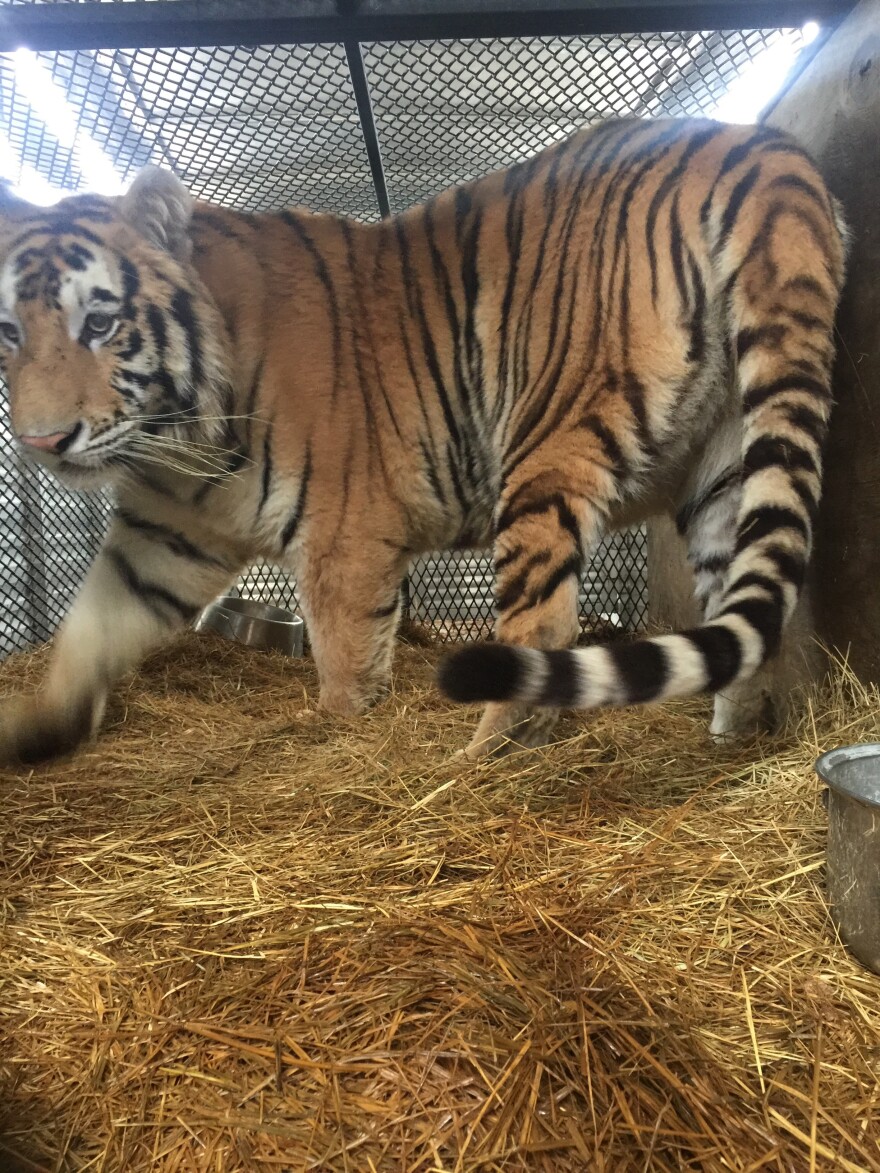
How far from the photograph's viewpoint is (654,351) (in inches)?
59.3

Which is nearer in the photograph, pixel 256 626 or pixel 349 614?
pixel 349 614

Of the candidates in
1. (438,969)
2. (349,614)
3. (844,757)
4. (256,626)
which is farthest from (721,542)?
(256,626)

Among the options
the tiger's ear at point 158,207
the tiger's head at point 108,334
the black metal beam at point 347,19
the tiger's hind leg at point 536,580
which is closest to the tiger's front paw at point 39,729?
the tiger's head at point 108,334

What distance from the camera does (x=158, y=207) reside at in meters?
1.84

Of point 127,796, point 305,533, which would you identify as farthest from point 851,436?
point 127,796

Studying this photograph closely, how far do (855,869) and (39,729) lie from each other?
1697mm

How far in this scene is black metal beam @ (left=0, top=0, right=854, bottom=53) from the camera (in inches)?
57.6

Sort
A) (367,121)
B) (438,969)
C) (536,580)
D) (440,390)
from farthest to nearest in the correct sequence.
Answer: (367,121) → (440,390) → (536,580) → (438,969)

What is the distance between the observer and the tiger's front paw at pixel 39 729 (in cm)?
168

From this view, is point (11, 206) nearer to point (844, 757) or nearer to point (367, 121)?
point (367, 121)

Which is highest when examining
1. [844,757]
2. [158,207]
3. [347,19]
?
[347,19]

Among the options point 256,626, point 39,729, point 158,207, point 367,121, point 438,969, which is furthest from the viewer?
point 256,626

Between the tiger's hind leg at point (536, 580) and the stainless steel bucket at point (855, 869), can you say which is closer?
the stainless steel bucket at point (855, 869)

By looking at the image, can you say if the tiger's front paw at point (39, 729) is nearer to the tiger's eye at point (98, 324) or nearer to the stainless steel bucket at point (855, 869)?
the tiger's eye at point (98, 324)
